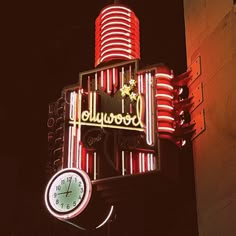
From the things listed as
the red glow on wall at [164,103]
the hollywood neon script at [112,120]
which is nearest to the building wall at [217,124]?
the red glow on wall at [164,103]

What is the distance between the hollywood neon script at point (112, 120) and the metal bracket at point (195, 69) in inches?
46.8

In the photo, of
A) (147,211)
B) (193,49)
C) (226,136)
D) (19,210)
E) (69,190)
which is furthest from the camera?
(19,210)

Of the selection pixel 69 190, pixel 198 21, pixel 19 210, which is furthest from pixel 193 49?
pixel 19 210

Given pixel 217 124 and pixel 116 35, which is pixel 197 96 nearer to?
pixel 217 124

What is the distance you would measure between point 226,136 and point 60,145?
3.83 meters

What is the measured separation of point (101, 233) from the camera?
15836mm

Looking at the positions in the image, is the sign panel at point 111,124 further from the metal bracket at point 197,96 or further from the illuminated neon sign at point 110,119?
the metal bracket at point 197,96

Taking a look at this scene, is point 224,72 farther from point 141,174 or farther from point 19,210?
point 19,210

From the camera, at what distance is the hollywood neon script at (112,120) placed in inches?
486

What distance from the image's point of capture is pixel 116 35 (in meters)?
13.9

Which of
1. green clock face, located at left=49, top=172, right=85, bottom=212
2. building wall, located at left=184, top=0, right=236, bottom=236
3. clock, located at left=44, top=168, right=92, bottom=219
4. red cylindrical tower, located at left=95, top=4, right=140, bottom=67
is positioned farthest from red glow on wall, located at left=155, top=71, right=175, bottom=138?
green clock face, located at left=49, top=172, right=85, bottom=212

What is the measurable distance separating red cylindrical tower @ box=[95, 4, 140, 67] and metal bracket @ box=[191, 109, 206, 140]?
2362mm

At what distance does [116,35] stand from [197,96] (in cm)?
264

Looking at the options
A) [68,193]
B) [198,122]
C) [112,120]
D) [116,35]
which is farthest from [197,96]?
[68,193]
